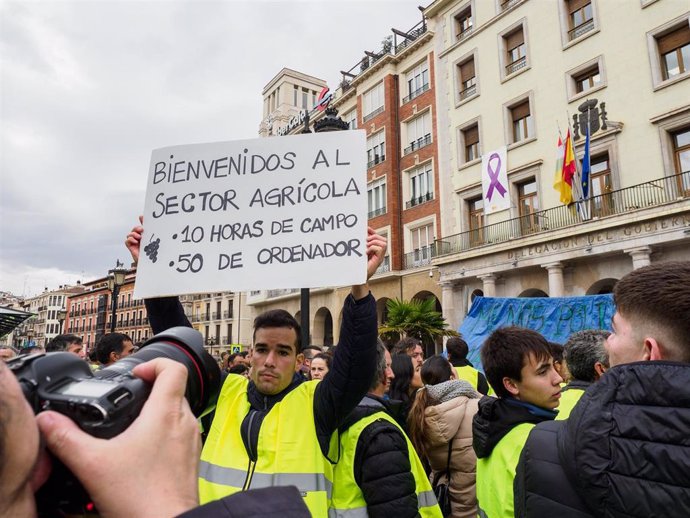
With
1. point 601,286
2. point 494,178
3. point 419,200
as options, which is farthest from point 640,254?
point 419,200

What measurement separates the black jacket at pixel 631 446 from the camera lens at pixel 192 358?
0.97 meters

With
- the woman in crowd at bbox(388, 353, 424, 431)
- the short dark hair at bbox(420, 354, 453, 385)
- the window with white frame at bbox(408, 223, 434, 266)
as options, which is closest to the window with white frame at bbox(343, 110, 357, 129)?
the window with white frame at bbox(408, 223, 434, 266)

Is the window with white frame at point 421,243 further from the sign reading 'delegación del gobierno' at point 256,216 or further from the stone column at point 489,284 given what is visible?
the sign reading 'delegación del gobierno' at point 256,216

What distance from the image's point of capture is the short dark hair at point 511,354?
7.83ft

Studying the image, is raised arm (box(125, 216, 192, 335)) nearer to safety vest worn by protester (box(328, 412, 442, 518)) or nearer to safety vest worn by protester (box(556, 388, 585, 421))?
safety vest worn by protester (box(328, 412, 442, 518))

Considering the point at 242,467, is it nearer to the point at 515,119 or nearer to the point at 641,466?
the point at 641,466

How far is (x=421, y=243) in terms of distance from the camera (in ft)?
74.6

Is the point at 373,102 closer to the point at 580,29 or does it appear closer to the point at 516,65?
the point at 516,65

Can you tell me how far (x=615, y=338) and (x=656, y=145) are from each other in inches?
611

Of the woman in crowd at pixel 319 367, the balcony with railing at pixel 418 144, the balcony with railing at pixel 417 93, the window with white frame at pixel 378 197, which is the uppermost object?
the balcony with railing at pixel 417 93

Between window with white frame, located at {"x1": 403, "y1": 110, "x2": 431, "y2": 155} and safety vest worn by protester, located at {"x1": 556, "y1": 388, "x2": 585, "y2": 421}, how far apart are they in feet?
69.4

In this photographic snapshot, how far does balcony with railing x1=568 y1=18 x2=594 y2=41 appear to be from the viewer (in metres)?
16.4

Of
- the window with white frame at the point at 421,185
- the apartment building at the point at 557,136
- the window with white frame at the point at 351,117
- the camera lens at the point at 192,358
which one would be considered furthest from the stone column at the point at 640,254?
the window with white frame at the point at 351,117

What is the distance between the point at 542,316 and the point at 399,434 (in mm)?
7984
